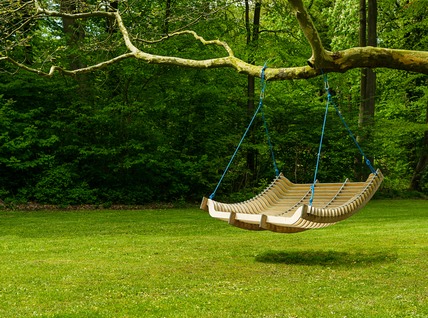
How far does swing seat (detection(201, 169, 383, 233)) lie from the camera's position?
680 cm

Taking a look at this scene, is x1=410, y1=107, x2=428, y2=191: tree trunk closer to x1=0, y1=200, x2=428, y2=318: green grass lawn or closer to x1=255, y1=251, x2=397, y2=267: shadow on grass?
x1=0, y1=200, x2=428, y2=318: green grass lawn

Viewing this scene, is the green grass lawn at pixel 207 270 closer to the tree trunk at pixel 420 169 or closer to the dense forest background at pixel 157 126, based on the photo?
the dense forest background at pixel 157 126

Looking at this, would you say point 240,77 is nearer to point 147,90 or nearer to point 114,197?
point 147,90

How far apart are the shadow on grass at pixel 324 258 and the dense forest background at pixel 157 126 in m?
6.91

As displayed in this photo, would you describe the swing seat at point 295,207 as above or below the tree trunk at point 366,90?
below

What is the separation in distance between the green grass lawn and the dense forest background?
143 inches

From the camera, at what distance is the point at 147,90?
16.8m

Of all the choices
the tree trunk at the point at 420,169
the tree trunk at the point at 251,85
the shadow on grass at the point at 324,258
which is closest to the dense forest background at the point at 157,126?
the tree trunk at the point at 251,85

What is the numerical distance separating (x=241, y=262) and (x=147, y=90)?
9870 millimetres

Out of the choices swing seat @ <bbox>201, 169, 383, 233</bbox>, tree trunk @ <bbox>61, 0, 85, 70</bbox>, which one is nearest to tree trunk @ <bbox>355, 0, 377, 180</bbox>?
tree trunk @ <bbox>61, 0, 85, 70</bbox>

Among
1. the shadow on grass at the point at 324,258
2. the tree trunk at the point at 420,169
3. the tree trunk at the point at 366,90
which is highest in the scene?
the tree trunk at the point at 366,90

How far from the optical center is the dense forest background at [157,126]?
15383 mm

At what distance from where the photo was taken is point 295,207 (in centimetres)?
822

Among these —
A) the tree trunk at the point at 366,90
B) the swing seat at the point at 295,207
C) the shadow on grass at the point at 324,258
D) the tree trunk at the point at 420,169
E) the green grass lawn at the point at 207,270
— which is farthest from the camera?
the tree trunk at the point at 420,169
